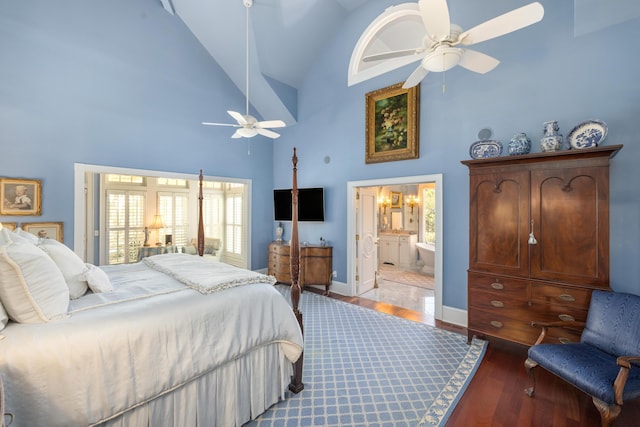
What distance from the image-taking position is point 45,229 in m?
3.49

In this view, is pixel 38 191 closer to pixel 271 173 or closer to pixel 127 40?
pixel 127 40

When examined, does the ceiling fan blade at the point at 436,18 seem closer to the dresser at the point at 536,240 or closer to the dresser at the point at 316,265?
the dresser at the point at 536,240

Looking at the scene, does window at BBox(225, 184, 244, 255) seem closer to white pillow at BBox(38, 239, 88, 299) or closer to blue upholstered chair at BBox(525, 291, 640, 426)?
white pillow at BBox(38, 239, 88, 299)

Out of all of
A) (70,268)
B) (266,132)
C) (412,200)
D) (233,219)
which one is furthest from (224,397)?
Result: (412,200)

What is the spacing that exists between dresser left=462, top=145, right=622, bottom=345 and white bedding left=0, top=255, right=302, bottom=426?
2.22 m

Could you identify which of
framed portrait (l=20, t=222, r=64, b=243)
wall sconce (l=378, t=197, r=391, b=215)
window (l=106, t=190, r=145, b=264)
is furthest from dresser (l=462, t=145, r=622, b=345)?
window (l=106, t=190, r=145, b=264)

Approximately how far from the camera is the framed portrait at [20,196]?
3.23 meters

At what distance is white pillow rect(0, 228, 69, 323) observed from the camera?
1.31m

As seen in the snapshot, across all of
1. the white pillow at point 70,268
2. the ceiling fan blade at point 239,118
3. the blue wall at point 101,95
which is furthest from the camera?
the ceiling fan blade at point 239,118

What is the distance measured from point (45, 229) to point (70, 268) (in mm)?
2502

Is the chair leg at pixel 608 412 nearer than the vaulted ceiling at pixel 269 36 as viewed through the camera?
Yes

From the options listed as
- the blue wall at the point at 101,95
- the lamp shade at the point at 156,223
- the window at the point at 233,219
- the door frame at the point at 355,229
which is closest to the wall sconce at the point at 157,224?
the lamp shade at the point at 156,223

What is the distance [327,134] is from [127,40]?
Answer: 3.37 meters

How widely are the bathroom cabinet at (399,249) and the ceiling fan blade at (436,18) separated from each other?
5539mm
